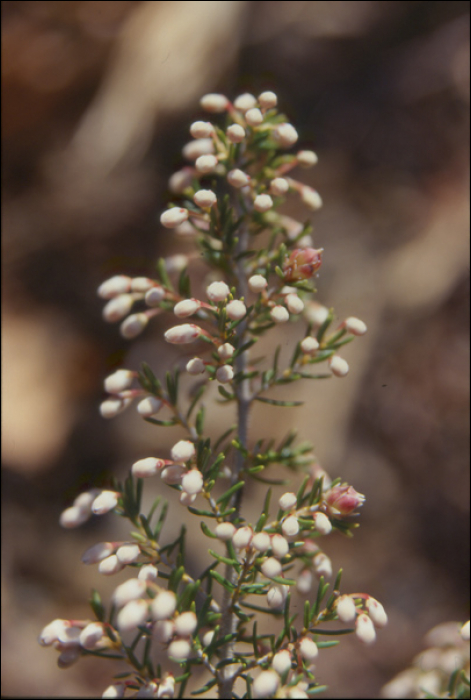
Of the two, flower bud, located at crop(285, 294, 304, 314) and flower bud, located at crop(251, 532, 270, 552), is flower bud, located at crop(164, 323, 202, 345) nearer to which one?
flower bud, located at crop(285, 294, 304, 314)

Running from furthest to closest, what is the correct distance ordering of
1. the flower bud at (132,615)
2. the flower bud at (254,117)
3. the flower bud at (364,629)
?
the flower bud at (254,117), the flower bud at (364,629), the flower bud at (132,615)

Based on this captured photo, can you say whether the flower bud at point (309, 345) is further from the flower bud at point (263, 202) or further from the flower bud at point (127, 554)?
the flower bud at point (127, 554)

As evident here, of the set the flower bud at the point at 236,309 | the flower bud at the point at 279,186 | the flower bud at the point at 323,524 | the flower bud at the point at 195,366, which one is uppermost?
the flower bud at the point at 279,186

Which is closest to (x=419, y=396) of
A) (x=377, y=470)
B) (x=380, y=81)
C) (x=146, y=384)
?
(x=377, y=470)

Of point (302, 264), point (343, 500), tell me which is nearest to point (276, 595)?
point (343, 500)

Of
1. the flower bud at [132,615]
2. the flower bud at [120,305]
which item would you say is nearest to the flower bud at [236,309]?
the flower bud at [120,305]

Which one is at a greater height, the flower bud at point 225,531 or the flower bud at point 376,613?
the flower bud at point 225,531

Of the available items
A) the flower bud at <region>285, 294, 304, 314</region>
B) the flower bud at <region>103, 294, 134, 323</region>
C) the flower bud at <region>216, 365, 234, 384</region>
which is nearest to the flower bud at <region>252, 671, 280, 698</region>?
the flower bud at <region>216, 365, 234, 384</region>

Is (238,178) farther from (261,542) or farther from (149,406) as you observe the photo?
(261,542)
